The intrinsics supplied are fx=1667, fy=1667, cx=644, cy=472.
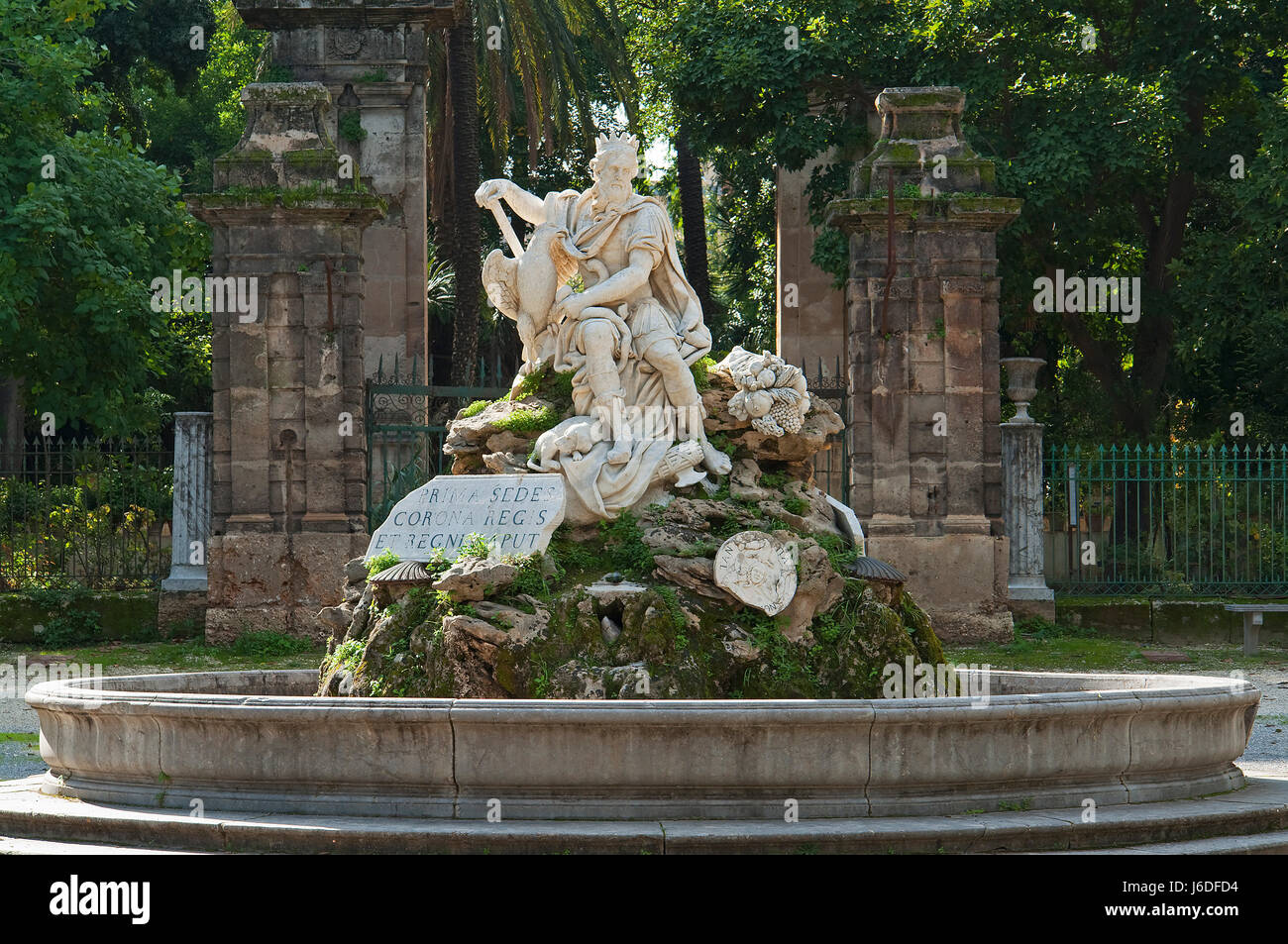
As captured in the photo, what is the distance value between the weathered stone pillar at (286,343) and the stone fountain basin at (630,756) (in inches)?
323

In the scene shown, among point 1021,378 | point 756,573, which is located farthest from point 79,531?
point 756,573

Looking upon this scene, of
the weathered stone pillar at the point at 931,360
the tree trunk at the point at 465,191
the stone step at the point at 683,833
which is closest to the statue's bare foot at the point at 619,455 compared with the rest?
the stone step at the point at 683,833

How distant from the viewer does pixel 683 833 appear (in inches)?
262

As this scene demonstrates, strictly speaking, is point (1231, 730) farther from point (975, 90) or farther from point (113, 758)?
point (975, 90)

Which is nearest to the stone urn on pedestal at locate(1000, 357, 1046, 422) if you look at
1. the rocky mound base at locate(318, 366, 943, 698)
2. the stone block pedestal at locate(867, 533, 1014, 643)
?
the stone block pedestal at locate(867, 533, 1014, 643)

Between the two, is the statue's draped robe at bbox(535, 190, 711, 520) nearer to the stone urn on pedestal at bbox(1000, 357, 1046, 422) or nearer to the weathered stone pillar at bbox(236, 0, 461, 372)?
the stone urn on pedestal at bbox(1000, 357, 1046, 422)

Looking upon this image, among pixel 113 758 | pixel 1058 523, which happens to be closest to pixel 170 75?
pixel 1058 523

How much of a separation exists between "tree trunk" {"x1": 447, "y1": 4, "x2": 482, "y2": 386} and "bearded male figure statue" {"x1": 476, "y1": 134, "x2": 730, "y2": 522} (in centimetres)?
1223

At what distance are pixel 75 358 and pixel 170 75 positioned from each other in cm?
1072

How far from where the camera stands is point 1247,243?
20188mm

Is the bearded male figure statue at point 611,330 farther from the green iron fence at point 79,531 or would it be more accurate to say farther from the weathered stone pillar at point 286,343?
the green iron fence at point 79,531

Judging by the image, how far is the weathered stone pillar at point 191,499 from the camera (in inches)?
636

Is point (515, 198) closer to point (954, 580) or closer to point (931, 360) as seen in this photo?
point (931, 360)

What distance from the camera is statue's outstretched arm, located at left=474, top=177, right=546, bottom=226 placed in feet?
34.9
